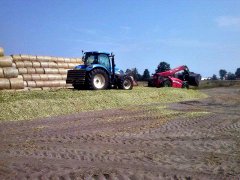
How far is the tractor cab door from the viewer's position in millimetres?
20828

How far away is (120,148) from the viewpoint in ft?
25.0

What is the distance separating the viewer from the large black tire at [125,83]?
848 inches

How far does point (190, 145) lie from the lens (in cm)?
Result: 812

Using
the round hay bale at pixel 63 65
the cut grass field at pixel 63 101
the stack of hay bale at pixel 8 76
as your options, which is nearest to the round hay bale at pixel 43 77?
the round hay bale at pixel 63 65

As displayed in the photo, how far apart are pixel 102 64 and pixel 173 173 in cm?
1544

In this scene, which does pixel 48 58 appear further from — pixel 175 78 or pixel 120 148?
pixel 120 148

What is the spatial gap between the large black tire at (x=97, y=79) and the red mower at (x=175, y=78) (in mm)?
8465

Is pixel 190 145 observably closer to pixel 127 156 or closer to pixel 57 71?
pixel 127 156

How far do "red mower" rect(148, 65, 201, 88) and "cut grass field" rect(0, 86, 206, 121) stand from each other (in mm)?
7580

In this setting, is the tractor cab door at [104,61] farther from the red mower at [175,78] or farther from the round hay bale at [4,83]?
the red mower at [175,78]

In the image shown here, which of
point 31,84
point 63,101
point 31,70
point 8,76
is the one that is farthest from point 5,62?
point 63,101

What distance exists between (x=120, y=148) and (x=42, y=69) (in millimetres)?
17930

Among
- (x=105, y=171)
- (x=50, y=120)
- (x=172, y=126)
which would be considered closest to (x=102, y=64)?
(x=50, y=120)

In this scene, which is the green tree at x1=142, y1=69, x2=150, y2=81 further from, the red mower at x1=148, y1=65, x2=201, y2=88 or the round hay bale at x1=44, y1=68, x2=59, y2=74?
the round hay bale at x1=44, y1=68, x2=59, y2=74
